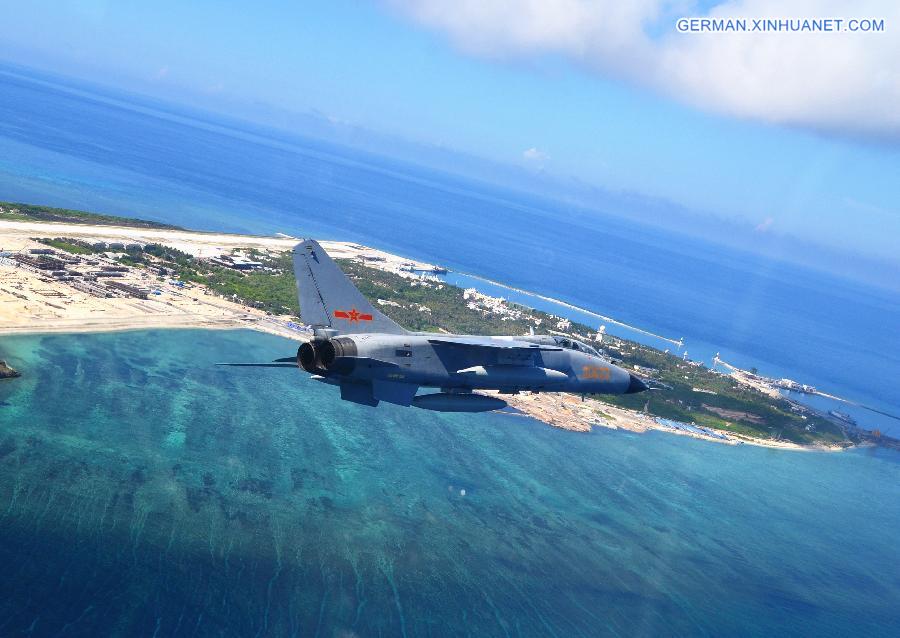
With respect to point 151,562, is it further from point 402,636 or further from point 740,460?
point 740,460

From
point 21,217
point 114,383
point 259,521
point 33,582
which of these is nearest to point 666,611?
point 259,521

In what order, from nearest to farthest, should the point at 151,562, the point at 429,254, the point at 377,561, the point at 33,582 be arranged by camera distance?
the point at 33,582
the point at 151,562
the point at 377,561
the point at 429,254

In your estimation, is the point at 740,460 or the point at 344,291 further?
the point at 740,460

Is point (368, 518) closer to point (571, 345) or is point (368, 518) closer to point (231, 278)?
point (571, 345)

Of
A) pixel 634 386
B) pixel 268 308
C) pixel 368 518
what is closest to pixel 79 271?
pixel 268 308

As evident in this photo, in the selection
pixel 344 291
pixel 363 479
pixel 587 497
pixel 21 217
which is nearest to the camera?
pixel 344 291

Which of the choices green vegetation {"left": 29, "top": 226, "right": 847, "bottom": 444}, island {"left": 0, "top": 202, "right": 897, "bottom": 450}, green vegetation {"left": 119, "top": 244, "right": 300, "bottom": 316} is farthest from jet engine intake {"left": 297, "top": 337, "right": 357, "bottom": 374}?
green vegetation {"left": 119, "top": 244, "right": 300, "bottom": 316}

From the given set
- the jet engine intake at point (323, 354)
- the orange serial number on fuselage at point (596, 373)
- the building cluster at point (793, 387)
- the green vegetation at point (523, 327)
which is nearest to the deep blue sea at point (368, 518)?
the green vegetation at point (523, 327)
